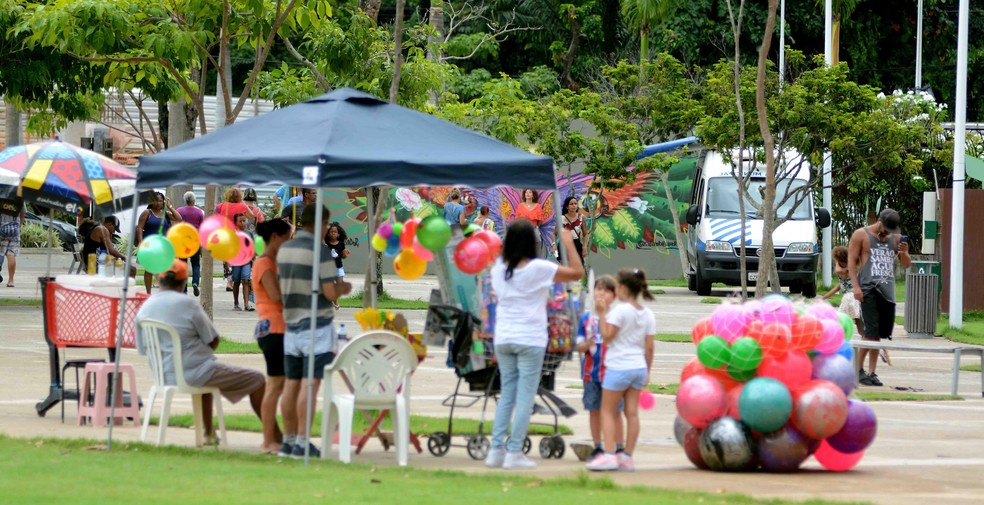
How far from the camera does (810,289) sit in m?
28.9

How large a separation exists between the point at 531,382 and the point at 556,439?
2.84 feet

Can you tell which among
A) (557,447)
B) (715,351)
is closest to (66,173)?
(557,447)

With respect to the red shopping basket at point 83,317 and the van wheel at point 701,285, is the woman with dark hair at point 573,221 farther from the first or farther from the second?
the red shopping basket at point 83,317

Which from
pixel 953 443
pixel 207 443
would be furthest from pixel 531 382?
pixel 953 443

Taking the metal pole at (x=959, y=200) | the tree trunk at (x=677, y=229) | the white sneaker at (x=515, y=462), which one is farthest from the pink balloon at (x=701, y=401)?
the tree trunk at (x=677, y=229)

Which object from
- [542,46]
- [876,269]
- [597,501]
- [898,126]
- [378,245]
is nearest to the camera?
[597,501]

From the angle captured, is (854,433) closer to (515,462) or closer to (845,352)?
(845,352)

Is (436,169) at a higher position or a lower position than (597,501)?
higher

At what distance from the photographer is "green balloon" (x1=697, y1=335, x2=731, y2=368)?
997 cm

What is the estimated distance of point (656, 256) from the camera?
3644cm

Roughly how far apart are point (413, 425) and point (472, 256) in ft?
5.63

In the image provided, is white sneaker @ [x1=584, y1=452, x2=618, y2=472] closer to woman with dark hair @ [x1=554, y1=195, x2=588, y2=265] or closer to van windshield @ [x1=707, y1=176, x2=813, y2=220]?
woman with dark hair @ [x1=554, y1=195, x2=588, y2=265]

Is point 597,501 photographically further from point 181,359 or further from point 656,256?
point 656,256

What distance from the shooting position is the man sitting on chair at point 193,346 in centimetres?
1045
